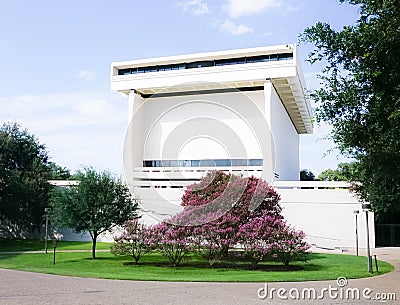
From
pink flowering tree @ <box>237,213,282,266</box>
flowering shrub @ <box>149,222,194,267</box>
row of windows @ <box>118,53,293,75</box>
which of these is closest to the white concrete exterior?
row of windows @ <box>118,53,293,75</box>

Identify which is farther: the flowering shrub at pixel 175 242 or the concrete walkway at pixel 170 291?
the flowering shrub at pixel 175 242

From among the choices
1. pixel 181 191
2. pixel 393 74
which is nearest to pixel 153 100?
pixel 181 191

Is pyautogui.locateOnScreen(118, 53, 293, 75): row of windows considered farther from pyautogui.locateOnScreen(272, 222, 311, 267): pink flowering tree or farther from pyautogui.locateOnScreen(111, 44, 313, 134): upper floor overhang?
pyautogui.locateOnScreen(272, 222, 311, 267): pink flowering tree

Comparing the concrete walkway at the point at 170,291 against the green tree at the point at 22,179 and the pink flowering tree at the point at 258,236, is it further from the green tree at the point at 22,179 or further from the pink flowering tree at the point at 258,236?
the green tree at the point at 22,179

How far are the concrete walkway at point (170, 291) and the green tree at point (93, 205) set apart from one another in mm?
8287

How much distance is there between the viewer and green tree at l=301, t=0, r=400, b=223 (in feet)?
25.0

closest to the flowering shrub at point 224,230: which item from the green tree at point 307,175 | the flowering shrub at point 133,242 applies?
the flowering shrub at point 133,242

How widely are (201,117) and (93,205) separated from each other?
1696cm

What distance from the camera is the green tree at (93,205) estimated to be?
21688 mm

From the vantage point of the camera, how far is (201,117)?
3688 cm

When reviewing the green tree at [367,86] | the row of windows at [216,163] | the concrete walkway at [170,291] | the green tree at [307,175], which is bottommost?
the concrete walkway at [170,291]

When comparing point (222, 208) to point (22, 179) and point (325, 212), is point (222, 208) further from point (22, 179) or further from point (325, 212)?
point (22, 179)

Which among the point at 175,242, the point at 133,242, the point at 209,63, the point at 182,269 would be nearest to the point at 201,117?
the point at 209,63

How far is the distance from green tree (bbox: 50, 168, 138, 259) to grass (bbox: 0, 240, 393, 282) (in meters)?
1.69
